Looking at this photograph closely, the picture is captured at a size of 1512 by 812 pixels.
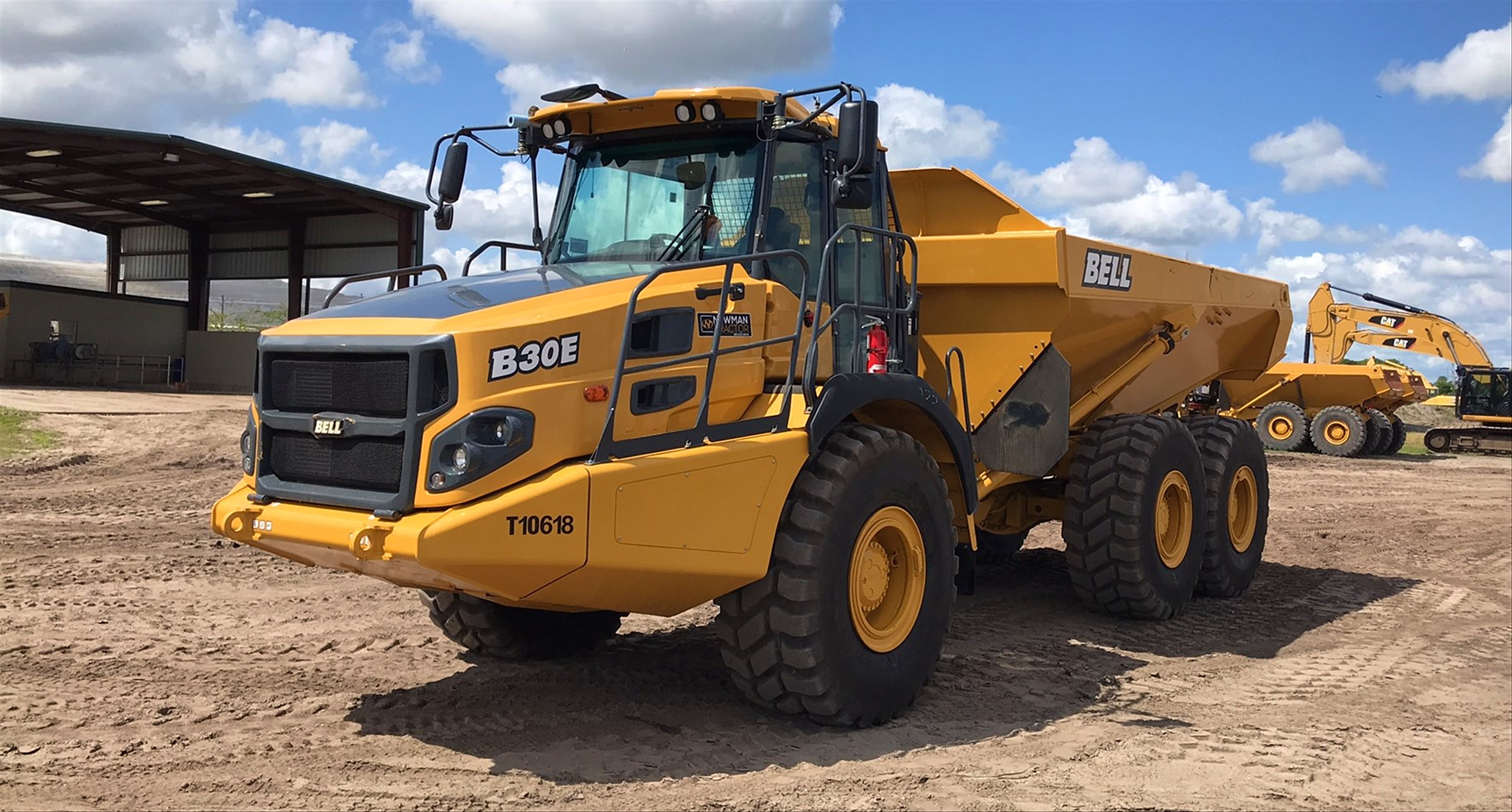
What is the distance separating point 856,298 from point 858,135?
0.90 metres

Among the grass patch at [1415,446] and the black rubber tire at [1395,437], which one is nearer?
the black rubber tire at [1395,437]

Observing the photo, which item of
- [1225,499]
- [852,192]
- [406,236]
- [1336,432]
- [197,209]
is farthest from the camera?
[197,209]

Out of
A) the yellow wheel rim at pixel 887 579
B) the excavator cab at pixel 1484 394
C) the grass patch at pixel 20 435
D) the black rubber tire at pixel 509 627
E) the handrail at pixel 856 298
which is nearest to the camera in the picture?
the handrail at pixel 856 298

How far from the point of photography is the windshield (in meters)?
5.75

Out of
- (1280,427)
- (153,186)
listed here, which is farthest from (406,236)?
(1280,427)

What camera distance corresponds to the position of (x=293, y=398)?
5000 mm

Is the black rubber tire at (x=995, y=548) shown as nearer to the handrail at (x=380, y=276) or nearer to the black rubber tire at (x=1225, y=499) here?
the black rubber tire at (x=1225, y=499)

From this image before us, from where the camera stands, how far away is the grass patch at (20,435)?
16.0 m

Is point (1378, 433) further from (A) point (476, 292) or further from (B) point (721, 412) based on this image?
(A) point (476, 292)

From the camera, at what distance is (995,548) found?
10227mm

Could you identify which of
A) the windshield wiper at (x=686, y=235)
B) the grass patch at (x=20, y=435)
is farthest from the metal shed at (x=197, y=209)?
the windshield wiper at (x=686, y=235)

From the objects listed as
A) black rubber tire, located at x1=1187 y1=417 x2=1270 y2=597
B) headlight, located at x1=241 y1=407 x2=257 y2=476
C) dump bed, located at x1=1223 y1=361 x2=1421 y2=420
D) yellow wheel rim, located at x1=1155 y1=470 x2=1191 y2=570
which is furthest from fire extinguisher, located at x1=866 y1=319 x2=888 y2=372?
dump bed, located at x1=1223 y1=361 x2=1421 y2=420

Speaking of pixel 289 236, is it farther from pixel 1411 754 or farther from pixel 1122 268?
pixel 1411 754

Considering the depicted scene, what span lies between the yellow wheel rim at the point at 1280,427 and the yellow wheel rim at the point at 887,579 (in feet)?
76.0
